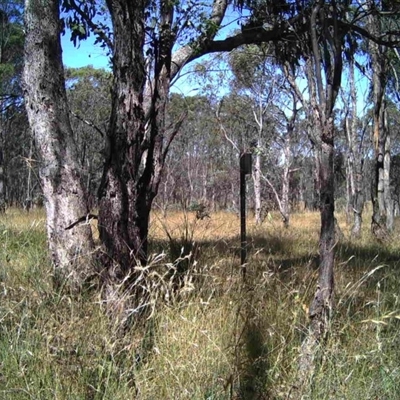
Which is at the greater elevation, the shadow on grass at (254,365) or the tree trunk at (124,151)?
the tree trunk at (124,151)

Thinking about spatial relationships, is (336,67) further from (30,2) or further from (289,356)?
(30,2)

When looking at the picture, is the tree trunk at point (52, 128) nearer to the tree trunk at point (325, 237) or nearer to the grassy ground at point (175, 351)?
the grassy ground at point (175, 351)

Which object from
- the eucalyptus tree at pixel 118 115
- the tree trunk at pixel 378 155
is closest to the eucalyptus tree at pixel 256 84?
the tree trunk at pixel 378 155

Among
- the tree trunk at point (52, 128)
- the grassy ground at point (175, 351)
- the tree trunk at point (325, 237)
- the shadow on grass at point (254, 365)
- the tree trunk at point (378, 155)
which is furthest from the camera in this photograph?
the tree trunk at point (378, 155)

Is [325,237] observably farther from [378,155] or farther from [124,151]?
[378,155]

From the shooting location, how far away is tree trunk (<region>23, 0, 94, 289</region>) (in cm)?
397

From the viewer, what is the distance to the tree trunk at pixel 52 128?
3.97 meters

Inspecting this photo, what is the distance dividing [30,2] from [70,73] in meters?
26.9

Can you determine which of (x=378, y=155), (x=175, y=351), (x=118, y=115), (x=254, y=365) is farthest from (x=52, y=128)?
(x=378, y=155)

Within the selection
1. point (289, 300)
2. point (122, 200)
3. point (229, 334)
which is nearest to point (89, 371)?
point (229, 334)

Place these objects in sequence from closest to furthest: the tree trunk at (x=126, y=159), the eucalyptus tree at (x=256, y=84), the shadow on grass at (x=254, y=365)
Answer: the shadow on grass at (x=254, y=365) < the tree trunk at (x=126, y=159) < the eucalyptus tree at (x=256, y=84)

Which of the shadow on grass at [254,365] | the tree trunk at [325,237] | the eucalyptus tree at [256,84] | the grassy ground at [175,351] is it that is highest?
the eucalyptus tree at [256,84]

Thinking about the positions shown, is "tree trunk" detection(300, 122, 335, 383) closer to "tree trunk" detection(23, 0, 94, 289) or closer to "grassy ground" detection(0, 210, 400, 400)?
"grassy ground" detection(0, 210, 400, 400)

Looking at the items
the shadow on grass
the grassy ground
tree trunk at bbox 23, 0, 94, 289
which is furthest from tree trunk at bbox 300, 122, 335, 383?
tree trunk at bbox 23, 0, 94, 289
